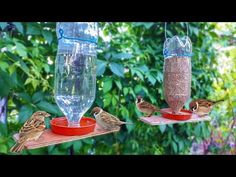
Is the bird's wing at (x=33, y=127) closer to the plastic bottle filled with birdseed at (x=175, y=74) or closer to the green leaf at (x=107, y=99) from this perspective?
the plastic bottle filled with birdseed at (x=175, y=74)

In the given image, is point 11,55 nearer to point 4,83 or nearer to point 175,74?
point 4,83

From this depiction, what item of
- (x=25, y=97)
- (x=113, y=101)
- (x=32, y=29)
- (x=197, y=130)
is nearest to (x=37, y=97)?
(x=25, y=97)

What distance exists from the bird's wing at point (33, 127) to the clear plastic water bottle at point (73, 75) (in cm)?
15

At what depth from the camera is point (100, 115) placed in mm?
1025

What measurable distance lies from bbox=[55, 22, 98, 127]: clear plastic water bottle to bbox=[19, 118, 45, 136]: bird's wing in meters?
0.15

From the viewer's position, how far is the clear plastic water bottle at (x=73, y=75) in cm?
106

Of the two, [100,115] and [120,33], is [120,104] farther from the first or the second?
[100,115]

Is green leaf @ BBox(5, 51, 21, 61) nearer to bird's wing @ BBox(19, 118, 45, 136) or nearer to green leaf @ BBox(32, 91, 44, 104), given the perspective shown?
green leaf @ BBox(32, 91, 44, 104)

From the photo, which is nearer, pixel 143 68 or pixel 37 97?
pixel 37 97

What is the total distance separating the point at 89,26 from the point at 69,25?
0.24 feet

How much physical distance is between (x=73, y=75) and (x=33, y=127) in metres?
0.29

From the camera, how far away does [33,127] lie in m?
0.85

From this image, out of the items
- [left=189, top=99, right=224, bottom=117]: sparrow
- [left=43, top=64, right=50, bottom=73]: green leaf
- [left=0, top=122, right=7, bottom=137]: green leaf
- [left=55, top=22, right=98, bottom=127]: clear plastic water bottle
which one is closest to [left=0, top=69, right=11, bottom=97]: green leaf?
[left=0, top=122, right=7, bottom=137]: green leaf

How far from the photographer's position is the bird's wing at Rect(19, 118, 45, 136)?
32.6 inches
